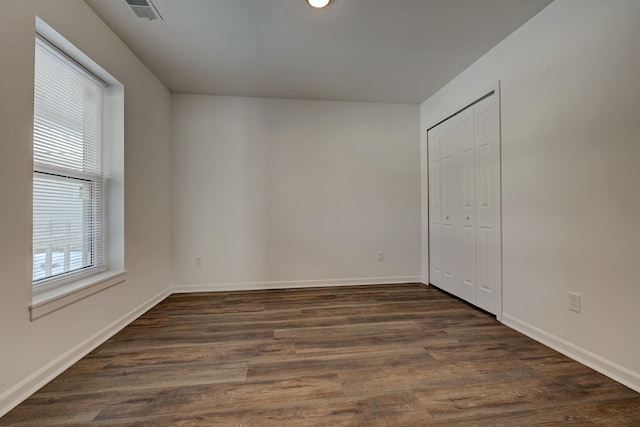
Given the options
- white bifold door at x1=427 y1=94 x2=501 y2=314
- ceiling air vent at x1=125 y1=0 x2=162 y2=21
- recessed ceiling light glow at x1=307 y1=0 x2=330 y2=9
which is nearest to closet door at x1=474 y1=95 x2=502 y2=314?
white bifold door at x1=427 y1=94 x2=501 y2=314

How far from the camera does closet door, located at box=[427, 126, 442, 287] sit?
3498 mm

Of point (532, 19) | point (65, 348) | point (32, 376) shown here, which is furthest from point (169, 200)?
point (532, 19)

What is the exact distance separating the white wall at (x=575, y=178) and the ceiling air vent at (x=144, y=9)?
2845mm

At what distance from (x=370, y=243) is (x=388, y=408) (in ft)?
8.17

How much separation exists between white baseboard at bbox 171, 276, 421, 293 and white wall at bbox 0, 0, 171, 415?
25.3 inches

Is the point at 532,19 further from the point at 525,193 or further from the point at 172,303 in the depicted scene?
the point at 172,303

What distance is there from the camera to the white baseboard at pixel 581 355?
156 centimetres

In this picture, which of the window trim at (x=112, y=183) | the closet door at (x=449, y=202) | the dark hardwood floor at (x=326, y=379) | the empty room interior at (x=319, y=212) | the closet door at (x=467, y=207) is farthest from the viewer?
the closet door at (x=449, y=202)

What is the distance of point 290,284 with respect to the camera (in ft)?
11.9

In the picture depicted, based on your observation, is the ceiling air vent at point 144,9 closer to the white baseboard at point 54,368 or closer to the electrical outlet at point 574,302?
the white baseboard at point 54,368

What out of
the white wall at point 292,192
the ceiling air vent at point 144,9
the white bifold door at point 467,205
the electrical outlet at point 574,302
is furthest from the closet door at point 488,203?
the ceiling air vent at point 144,9

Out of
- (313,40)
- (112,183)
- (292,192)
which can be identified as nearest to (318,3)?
(313,40)

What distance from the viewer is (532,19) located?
2.14m

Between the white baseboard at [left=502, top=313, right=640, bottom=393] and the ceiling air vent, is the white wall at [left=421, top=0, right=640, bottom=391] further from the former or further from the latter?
the ceiling air vent
